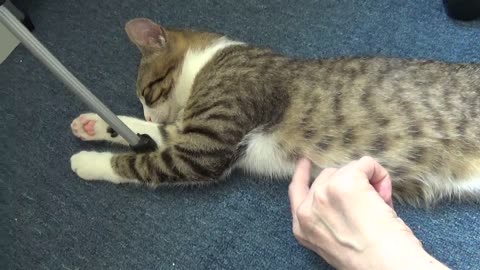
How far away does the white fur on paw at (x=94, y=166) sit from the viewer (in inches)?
54.5

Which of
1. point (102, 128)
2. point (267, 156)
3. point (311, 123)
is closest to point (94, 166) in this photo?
point (102, 128)

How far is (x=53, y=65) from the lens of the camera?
1083 mm

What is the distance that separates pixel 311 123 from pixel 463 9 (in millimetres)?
604

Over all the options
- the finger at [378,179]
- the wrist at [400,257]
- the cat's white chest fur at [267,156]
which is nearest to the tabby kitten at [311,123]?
the cat's white chest fur at [267,156]

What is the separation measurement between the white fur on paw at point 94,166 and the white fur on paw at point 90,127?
61 millimetres

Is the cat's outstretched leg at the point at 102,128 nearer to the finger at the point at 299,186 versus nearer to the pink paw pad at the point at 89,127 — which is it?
the pink paw pad at the point at 89,127

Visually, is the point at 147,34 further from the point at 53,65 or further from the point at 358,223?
the point at 358,223

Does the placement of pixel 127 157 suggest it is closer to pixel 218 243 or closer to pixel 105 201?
pixel 105 201

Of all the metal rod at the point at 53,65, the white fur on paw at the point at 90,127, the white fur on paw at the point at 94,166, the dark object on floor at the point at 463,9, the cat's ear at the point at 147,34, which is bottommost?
the dark object on floor at the point at 463,9

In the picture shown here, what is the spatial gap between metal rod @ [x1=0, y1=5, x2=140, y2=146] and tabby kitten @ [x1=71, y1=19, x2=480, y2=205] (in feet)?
0.46

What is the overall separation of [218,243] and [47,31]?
99 cm

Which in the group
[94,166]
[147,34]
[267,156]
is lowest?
[267,156]

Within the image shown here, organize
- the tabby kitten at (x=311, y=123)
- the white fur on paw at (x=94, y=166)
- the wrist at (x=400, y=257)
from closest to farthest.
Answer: the wrist at (x=400, y=257), the tabby kitten at (x=311, y=123), the white fur on paw at (x=94, y=166)

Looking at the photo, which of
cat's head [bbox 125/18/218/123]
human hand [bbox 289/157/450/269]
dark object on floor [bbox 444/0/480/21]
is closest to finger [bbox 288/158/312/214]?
human hand [bbox 289/157/450/269]
